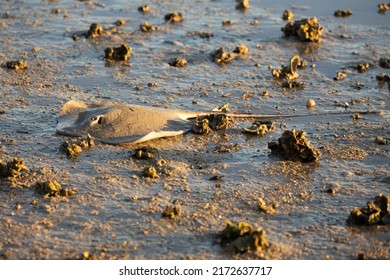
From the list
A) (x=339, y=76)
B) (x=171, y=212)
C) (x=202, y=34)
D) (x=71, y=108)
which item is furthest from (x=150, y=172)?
(x=202, y=34)

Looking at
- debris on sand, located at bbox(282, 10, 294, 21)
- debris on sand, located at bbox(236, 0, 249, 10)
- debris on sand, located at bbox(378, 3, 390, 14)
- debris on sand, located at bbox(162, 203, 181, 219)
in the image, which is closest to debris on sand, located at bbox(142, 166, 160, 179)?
debris on sand, located at bbox(162, 203, 181, 219)

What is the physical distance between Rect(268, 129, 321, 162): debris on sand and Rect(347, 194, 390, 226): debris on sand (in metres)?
1.20

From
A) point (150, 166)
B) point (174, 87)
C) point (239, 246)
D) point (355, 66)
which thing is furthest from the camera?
point (355, 66)

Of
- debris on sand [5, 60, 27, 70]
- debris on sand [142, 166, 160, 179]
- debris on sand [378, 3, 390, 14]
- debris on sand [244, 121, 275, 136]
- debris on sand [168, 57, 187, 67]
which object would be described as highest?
debris on sand [378, 3, 390, 14]

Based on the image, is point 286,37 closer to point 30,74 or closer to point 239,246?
point 30,74

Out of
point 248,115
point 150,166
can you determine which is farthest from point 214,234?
point 248,115

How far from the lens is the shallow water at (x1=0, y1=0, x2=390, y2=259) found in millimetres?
5684

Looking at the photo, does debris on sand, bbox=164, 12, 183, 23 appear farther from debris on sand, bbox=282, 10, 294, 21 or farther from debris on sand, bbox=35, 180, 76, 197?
debris on sand, bbox=35, 180, 76, 197

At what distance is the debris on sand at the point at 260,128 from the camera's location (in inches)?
307

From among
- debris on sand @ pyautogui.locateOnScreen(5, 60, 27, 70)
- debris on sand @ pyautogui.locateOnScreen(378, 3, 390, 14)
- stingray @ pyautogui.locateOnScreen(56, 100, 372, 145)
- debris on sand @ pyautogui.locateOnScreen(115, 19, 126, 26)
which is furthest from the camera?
debris on sand @ pyautogui.locateOnScreen(378, 3, 390, 14)

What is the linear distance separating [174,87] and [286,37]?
3.04 m

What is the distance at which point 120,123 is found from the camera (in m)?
7.34

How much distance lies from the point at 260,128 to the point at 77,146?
2086 millimetres

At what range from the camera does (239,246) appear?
5418 mm
